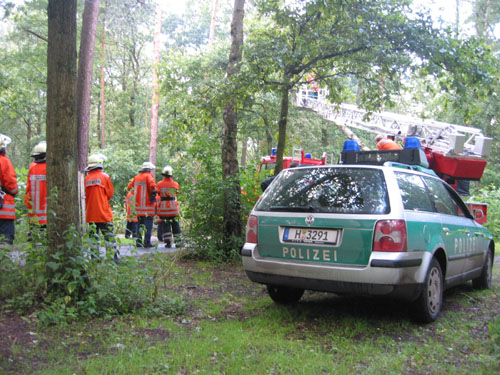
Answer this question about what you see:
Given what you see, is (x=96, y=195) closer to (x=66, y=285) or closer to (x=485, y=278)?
(x=66, y=285)

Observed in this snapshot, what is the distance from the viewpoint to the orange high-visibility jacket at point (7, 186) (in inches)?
251

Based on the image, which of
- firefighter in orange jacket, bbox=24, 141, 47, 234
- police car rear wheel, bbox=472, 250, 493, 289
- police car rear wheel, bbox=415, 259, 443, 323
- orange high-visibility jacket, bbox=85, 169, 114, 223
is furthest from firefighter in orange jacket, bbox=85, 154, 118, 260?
police car rear wheel, bbox=472, 250, 493, 289

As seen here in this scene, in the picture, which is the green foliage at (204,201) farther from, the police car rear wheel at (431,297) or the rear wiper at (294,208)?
the police car rear wheel at (431,297)

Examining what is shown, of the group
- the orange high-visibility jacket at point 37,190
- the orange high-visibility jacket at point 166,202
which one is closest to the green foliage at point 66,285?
the orange high-visibility jacket at point 37,190

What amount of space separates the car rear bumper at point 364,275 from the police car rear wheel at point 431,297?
164 millimetres

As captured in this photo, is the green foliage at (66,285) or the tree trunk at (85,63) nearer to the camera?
the green foliage at (66,285)

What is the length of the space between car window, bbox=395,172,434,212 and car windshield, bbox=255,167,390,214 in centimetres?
26

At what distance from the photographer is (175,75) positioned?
12570mm

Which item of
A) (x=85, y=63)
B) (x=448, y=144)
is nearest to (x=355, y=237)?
(x=448, y=144)

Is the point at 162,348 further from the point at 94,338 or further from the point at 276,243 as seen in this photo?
the point at 276,243

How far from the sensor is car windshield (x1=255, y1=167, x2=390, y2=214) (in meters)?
4.30

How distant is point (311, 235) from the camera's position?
437cm

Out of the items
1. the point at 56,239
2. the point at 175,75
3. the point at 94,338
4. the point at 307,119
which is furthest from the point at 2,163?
the point at 307,119

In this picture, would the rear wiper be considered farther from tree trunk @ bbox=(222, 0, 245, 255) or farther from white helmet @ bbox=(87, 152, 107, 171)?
white helmet @ bbox=(87, 152, 107, 171)
